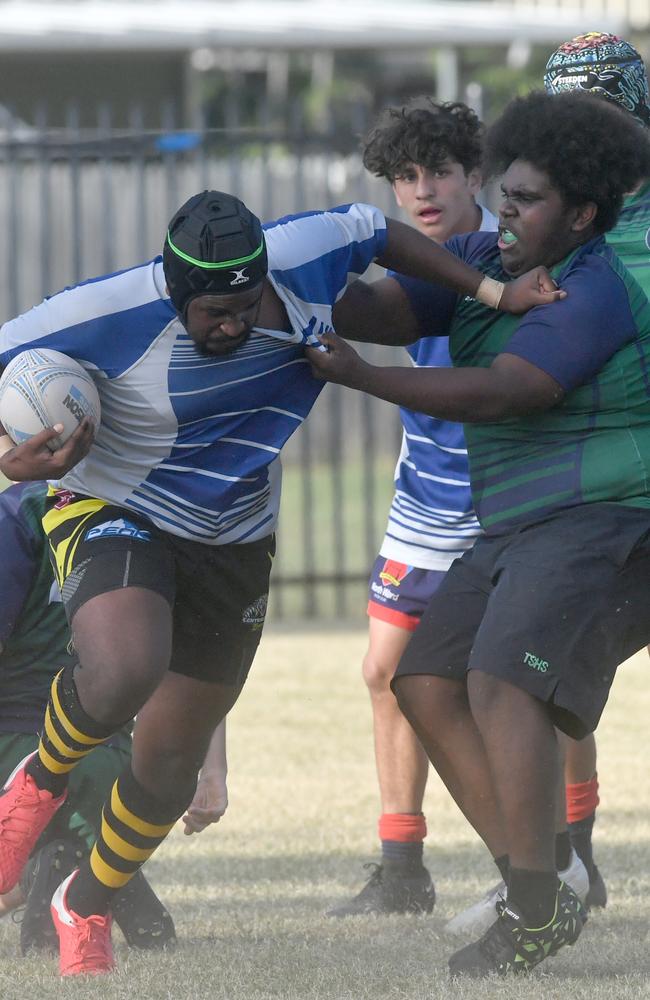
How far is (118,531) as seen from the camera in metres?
4.15

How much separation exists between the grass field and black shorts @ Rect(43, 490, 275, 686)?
0.78m

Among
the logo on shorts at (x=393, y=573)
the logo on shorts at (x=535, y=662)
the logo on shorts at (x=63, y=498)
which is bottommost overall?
the logo on shorts at (x=393, y=573)

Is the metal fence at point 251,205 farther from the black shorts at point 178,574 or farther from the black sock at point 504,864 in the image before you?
the black sock at point 504,864

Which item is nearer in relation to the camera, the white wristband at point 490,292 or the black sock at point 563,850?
the white wristband at point 490,292

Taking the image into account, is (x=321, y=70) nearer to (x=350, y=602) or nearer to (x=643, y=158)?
(x=350, y=602)

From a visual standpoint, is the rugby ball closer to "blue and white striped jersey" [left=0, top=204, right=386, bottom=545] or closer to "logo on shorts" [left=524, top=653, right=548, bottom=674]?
"blue and white striped jersey" [left=0, top=204, right=386, bottom=545]

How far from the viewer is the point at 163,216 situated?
46.3 feet

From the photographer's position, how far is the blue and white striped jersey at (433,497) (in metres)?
5.20

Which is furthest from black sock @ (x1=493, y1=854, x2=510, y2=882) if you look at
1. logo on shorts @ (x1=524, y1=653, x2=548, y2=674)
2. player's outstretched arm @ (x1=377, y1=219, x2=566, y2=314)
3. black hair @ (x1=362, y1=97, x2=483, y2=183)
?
black hair @ (x1=362, y1=97, x2=483, y2=183)

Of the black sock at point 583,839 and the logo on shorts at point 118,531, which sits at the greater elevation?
the logo on shorts at point 118,531

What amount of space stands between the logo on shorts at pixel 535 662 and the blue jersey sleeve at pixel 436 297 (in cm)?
104

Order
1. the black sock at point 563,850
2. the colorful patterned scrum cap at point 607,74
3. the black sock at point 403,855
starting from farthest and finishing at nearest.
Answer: the black sock at point 403,855 → the colorful patterned scrum cap at point 607,74 → the black sock at point 563,850

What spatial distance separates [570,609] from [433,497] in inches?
57.1

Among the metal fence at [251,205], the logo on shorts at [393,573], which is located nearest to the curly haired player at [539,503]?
the logo on shorts at [393,573]
